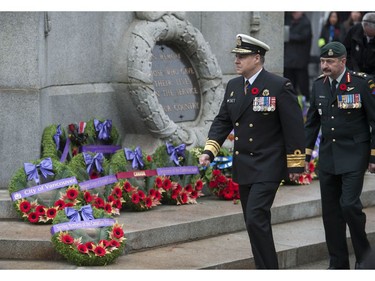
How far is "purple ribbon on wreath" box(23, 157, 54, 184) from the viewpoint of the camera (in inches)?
356

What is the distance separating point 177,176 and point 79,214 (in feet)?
5.98

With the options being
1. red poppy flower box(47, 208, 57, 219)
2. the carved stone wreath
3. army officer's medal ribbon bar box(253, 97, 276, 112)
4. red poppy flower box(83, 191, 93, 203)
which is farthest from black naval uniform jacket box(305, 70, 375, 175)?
the carved stone wreath

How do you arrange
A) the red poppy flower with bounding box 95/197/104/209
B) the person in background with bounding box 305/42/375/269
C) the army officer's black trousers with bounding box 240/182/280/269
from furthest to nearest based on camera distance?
the red poppy flower with bounding box 95/197/104/209, the person in background with bounding box 305/42/375/269, the army officer's black trousers with bounding box 240/182/280/269

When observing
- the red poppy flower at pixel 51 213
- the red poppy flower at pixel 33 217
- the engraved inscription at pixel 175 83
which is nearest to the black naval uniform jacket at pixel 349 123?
the red poppy flower at pixel 51 213

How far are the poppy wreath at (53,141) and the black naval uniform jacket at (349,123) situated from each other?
2.56 m

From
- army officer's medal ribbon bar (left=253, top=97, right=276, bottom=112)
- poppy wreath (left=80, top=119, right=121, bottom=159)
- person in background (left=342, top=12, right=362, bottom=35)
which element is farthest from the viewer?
person in background (left=342, top=12, right=362, bottom=35)

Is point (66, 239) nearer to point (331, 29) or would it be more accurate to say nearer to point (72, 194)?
point (72, 194)

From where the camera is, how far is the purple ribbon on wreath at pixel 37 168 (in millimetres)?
9031

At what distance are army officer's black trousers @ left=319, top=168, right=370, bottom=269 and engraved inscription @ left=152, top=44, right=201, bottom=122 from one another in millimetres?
2908

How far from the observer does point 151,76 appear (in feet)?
35.6

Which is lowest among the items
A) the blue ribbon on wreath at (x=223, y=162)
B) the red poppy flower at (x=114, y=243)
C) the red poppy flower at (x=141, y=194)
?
the red poppy flower at (x=114, y=243)

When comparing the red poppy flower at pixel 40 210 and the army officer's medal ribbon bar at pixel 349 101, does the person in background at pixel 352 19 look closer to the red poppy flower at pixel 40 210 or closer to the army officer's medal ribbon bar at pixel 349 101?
the army officer's medal ribbon bar at pixel 349 101

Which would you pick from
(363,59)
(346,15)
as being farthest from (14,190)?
(346,15)

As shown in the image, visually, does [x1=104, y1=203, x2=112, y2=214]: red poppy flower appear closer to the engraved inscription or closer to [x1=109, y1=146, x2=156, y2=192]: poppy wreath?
[x1=109, y1=146, x2=156, y2=192]: poppy wreath
